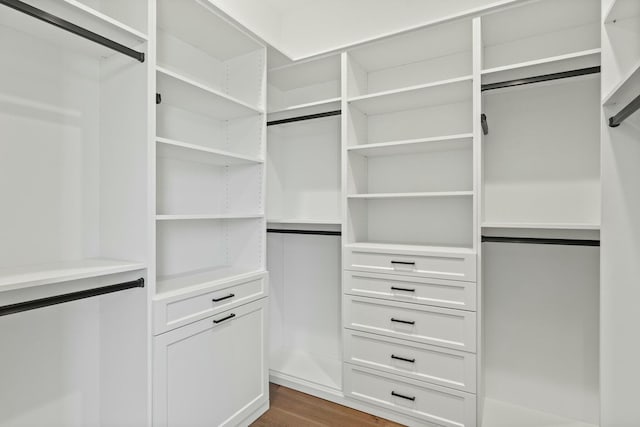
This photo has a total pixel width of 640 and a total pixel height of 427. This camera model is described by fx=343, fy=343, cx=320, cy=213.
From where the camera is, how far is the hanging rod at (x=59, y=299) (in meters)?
1.10

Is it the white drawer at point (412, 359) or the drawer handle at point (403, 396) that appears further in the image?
the drawer handle at point (403, 396)

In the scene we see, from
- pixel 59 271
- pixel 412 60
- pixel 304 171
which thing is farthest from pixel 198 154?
pixel 412 60

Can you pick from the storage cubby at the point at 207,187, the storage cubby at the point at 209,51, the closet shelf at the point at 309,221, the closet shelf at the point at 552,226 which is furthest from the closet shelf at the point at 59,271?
the closet shelf at the point at 552,226

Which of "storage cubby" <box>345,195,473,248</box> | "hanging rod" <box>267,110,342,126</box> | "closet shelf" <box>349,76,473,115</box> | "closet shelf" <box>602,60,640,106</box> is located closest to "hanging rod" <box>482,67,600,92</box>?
"closet shelf" <box>349,76,473,115</box>

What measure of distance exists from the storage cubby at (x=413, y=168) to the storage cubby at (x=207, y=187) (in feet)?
2.10

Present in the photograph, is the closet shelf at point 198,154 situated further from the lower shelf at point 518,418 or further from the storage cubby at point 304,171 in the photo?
the lower shelf at point 518,418

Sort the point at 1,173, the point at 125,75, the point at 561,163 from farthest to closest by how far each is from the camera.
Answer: the point at 561,163 < the point at 125,75 < the point at 1,173

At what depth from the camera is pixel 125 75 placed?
1.59 meters

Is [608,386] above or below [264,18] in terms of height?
below

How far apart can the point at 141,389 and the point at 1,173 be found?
1049 millimetres

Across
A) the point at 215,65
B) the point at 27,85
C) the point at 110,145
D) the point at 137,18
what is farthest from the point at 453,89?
the point at 27,85

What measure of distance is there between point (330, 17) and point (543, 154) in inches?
72.5

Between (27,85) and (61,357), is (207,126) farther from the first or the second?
(61,357)

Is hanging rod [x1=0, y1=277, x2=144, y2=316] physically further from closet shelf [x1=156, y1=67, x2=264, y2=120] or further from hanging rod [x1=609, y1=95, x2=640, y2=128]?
hanging rod [x1=609, y1=95, x2=640, y2=128]
